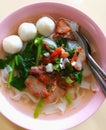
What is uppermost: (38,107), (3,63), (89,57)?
(89,57)

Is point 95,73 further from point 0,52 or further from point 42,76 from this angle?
point 0,52

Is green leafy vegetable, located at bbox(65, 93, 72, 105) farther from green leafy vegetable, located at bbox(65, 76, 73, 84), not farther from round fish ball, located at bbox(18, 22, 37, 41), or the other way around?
round fish ball, located at bbox(18, 22, 37, 41)

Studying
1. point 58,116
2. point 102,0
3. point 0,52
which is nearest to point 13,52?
point 0,52

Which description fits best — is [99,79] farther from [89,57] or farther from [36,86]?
[36,86]

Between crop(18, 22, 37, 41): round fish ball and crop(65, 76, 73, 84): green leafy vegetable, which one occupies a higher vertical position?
crop(18, 22, 37, 41): round fish ball

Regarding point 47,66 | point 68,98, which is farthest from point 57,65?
point 68,98

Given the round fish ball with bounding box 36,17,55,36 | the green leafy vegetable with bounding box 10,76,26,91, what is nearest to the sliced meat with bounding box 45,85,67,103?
the green leafy vegetable with bounding box 10,76,26,91
